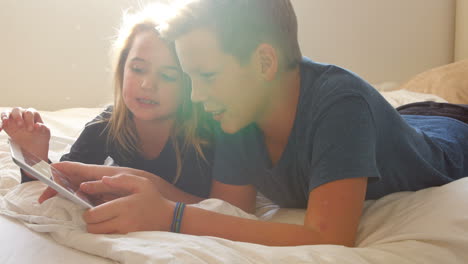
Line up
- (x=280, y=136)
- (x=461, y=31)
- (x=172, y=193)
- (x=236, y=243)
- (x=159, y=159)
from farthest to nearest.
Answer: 1. (x=461, y=31)
2. (x=159, y=159)
3. (x=172, y=193)
4. (x=280, y=136)
5. (x=236, y=243)

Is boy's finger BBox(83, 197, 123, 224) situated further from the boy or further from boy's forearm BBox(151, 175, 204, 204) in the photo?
boy's forearm BBox(151, 175, 204, 204)

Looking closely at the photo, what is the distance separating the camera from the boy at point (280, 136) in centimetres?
61

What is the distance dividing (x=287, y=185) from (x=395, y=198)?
0.66 ft

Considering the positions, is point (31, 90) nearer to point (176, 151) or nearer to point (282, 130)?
point (176, 151)

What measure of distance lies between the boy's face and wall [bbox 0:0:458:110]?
1640 mm

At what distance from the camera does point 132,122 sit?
42.0 inches

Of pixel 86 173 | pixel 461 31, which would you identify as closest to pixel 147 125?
pixel 86 173

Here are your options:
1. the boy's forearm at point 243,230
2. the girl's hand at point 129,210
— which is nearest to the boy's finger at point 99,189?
the girl's hand at point 129,210

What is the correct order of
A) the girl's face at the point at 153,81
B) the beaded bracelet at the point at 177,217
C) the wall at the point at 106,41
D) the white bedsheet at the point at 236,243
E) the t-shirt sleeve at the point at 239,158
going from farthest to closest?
the wall at the point at 106,41
the girl's face at the point at 153,81
the t-shirt sleeve at the point at 239,158
the beaded bracelet at the point at 177,217
the white bedsheet at the point at 236,243

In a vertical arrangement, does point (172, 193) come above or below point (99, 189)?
below

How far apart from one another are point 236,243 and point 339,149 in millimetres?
205

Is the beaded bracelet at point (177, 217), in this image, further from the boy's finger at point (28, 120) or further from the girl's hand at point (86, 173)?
the boy's finger at point (28, 120)

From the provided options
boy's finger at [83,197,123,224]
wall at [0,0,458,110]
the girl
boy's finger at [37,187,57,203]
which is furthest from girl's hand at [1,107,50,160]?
wall at [0,0,458,110]

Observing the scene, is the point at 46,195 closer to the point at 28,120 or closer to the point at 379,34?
the point at 28,120
